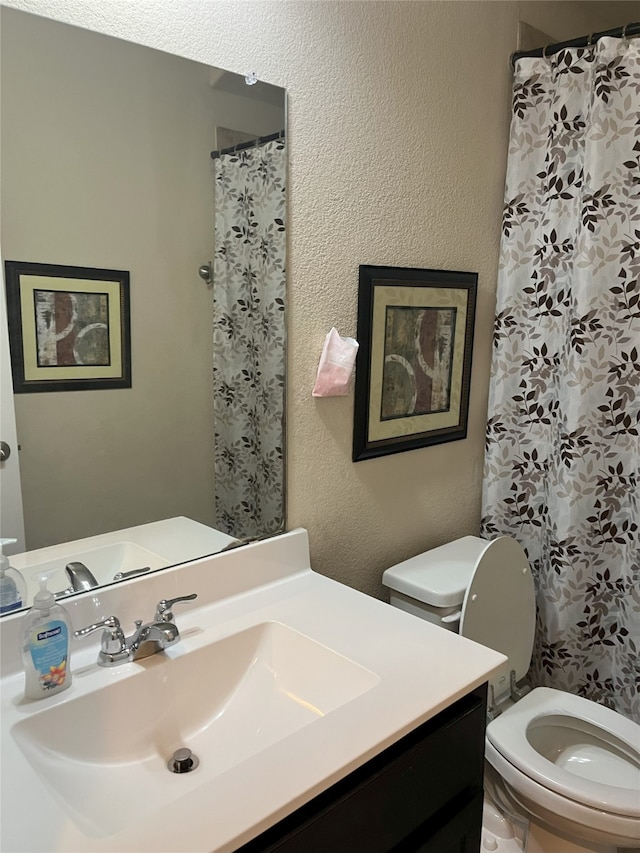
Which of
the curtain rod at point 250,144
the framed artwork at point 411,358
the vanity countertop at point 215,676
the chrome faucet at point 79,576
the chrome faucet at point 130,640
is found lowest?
the vanity countertop at point 215,676

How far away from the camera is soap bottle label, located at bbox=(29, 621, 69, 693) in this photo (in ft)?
3.25

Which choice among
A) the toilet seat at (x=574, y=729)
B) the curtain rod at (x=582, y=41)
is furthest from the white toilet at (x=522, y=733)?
the curtain rod at (x=582, y=41)

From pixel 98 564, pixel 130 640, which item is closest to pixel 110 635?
pixel 130 640

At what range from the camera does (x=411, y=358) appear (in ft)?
5.83

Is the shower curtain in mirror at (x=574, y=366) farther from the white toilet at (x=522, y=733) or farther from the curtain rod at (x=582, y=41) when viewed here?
the white toilet at (x=522, y=733)

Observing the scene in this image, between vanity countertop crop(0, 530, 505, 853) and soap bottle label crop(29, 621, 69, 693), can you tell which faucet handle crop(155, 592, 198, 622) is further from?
soap bottle label crop(29, 621, 69, 693)

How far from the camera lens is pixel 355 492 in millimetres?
1675

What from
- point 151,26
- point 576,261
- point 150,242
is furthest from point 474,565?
point 151,26

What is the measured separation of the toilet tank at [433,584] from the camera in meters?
1.60

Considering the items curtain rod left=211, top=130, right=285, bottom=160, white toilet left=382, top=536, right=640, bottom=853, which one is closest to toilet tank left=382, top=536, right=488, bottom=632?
white toilet left=382, top=536, right=640, bottom=853

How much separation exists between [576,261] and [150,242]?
49.4 inches

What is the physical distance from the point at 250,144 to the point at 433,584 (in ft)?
3.70

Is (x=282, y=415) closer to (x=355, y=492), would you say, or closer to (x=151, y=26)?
(x=355, y=492)

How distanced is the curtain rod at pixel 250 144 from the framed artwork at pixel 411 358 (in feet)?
1.24
